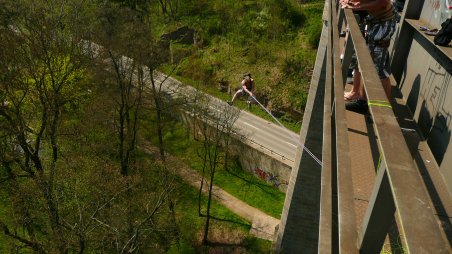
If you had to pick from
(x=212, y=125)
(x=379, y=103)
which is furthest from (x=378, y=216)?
(x=212, y=125)

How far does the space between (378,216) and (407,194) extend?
447 mm

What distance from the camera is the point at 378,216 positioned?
2.09 meters

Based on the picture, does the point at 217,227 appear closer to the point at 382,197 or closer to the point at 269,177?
the point at 269,177

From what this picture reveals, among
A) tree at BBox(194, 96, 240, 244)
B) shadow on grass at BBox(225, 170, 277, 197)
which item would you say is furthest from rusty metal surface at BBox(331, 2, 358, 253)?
tree at BBox(194, 96, 240, 244)

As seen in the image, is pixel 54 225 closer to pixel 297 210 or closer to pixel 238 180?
pixel 297 210

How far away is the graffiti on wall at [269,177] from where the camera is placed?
2400 centimetres

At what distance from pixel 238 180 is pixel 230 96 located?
7417 millimetres

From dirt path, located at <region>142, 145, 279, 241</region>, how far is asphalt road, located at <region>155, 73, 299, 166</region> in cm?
364

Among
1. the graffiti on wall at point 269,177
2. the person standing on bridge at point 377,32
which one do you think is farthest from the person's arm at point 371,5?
the graffiti on wall at point 269,177

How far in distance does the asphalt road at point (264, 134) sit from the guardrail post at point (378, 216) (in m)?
21.6

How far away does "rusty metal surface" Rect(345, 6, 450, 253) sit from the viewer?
147 centimetres

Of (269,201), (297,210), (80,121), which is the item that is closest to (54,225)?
(297,210)

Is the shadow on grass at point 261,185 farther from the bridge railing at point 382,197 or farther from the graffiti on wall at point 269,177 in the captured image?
the bridge railing at point 382,197

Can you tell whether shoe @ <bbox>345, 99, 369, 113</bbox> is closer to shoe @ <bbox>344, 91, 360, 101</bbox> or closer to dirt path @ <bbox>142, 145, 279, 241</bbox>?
shoe @ <bbox>344, 91, 360, 101</bbox>
